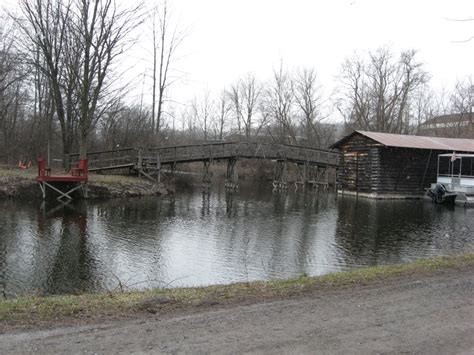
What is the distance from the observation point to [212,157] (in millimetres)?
36125

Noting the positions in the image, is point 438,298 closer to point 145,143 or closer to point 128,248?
point 128,248

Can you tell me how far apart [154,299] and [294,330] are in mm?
2017

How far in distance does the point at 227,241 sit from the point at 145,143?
24446mm

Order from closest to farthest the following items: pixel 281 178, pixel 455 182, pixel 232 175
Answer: pixel 455 182
pixel 232 175
pixel 281 178

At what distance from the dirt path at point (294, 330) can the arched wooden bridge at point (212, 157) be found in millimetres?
25760

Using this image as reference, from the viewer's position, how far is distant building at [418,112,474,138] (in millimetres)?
58594

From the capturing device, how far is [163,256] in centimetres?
1178

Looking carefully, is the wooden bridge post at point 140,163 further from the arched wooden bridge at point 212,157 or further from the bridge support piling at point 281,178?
the bridge support piling at point 281,178

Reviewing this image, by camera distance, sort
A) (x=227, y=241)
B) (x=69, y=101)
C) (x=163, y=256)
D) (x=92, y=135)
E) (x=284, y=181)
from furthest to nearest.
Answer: (x=284, y=181)
(x=92, y=135)
(x=69, y=101)
(x=227, y=241)
(x=163, y=256)

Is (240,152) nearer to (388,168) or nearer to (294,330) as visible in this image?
(388,168)

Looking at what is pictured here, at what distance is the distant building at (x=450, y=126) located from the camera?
192ft

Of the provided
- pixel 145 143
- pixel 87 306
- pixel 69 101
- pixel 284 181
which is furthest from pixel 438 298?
pixel 284 181

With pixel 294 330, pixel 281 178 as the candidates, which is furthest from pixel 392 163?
pixel 294 330

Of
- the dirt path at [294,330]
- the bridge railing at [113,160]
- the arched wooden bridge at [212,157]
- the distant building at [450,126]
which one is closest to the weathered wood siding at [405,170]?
the arched wooden bridge at [212,157]
